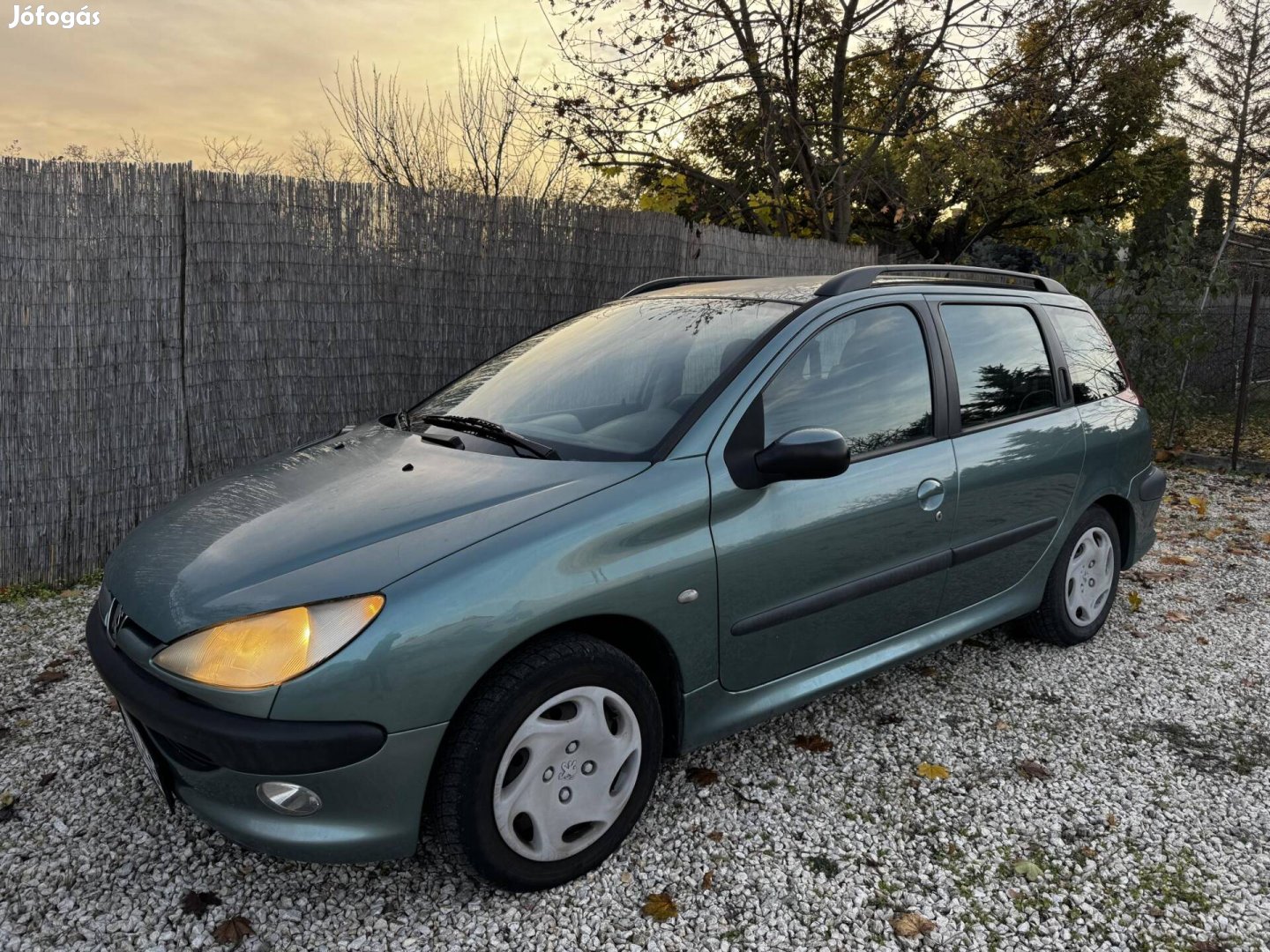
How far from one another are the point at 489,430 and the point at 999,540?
195cm

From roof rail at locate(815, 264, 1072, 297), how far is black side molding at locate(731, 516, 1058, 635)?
96 centimetres

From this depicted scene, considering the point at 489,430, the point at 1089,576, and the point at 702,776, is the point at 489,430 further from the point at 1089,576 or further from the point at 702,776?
the point at 1089,576

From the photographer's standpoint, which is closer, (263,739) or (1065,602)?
(263,739)

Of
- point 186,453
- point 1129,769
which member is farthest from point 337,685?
point 186,453

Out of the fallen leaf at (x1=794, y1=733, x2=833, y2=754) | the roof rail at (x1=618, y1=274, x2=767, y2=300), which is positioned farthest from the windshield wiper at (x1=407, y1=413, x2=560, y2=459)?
the fallen leaf at (x1=794, y1=733, x2=833, y2=754)

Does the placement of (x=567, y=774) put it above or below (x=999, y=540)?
below

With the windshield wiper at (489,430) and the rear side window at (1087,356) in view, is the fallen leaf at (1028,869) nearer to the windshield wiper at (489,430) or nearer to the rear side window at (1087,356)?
the windshield wiper at (489,430)

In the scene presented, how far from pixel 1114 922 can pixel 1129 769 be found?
864mm

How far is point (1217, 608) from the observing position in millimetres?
4648

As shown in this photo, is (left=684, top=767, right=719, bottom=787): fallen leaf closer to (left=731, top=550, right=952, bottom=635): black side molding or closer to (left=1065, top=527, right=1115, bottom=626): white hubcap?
(left=731, top=550, right=952, bottom=635): black side molding

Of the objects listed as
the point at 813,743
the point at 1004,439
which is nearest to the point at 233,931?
the point at 813,743

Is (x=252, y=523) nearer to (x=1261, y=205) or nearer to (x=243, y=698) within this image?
(x=243, y=698)

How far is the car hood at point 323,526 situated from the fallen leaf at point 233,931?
2.47 feet

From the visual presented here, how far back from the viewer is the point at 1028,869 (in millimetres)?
2461
